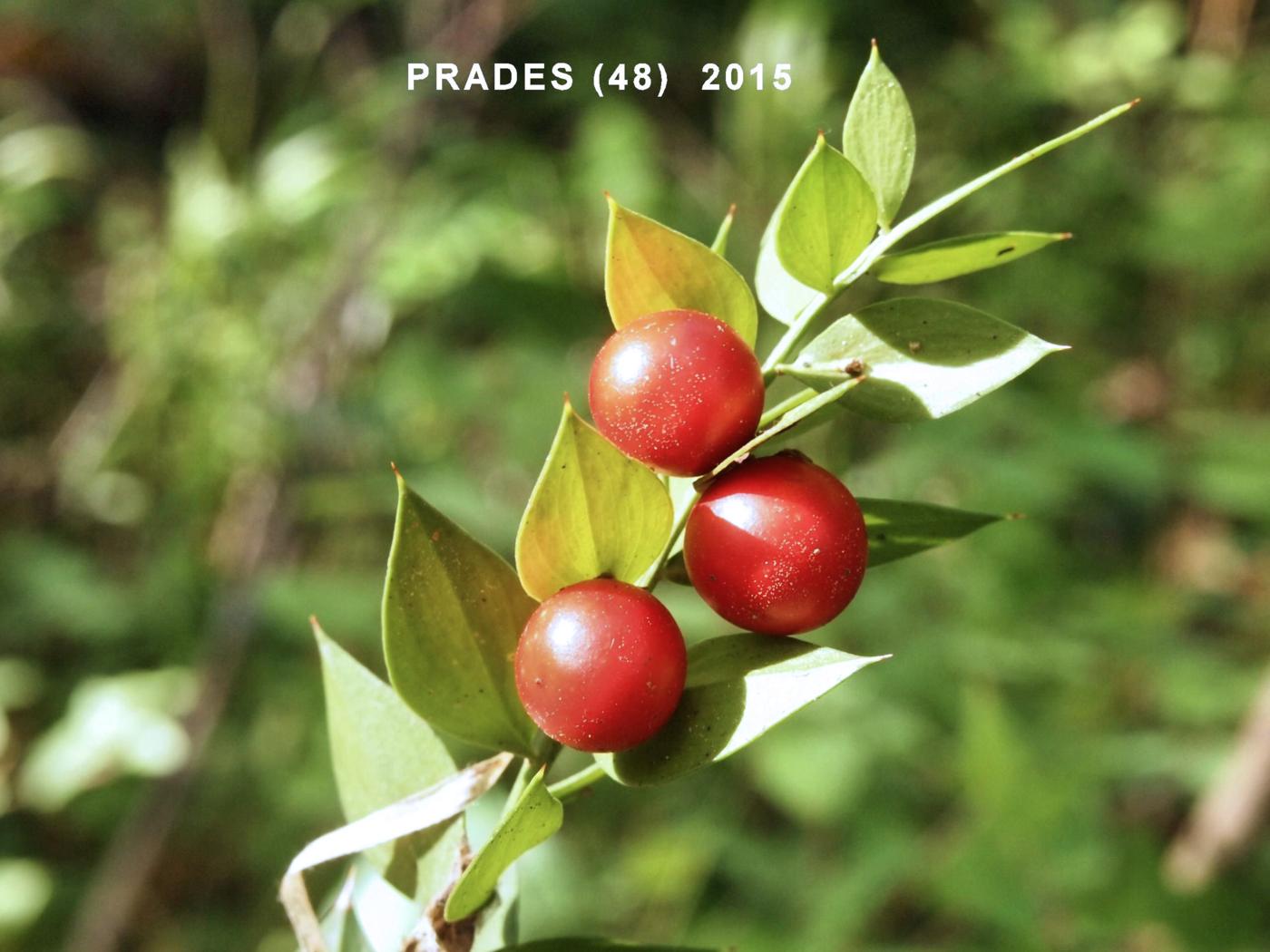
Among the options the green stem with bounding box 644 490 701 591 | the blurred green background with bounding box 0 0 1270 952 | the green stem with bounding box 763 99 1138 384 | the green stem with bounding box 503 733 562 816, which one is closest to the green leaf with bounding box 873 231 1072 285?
the green stem with bounding box 763 99 1138 384

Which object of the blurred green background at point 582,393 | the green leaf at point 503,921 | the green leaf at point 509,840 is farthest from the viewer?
the blurred green background at point 582,393

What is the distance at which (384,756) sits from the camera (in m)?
0.45

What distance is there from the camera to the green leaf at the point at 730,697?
331 millimetres

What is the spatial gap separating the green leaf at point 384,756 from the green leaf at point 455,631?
0.03 m

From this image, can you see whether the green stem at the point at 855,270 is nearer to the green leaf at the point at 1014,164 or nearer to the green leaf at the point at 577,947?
the green leaf at the point at 1014,164

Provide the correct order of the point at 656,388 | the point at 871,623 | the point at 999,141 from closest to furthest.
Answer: the point at 656,388
the point at 871,623
the point at 999,141

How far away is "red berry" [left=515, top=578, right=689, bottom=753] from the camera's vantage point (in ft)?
1.16

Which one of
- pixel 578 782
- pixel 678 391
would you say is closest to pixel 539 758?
pixel 578 782

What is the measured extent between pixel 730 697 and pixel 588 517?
8 centimetres

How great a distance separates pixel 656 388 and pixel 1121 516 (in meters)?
2.06

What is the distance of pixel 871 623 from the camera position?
5.09ft

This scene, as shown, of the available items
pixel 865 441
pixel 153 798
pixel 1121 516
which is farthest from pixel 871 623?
pixel 153 798

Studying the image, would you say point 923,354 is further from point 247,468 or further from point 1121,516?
point 1121,516

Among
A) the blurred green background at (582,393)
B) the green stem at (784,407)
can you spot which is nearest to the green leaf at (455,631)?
the green stem at (784,407)
